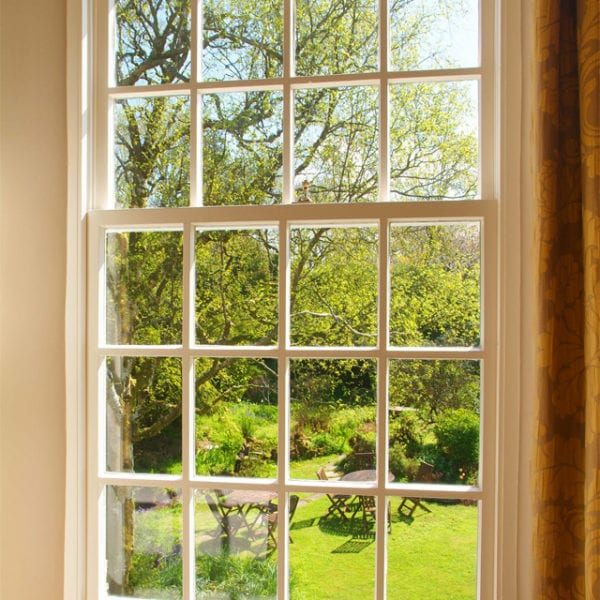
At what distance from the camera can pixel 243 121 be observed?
4.28 ft

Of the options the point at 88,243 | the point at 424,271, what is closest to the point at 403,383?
the point at 424,271

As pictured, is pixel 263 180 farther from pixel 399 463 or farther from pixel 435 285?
pixel 399 463

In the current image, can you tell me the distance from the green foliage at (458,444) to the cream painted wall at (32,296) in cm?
96

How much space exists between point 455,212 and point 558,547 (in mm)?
741

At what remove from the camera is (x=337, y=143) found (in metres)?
1.28

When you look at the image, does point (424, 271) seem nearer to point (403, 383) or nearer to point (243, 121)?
point (403, 383)

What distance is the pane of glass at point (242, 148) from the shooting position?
1.30m

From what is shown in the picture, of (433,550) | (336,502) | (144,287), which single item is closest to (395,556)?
(433,550)

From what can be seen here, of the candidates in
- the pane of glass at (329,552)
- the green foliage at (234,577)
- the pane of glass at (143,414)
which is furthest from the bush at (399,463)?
the pane of glass at (143,414)

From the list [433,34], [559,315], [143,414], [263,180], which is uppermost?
[433,34]

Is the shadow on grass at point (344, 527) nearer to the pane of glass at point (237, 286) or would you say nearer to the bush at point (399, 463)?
the bush at point (399, 463)

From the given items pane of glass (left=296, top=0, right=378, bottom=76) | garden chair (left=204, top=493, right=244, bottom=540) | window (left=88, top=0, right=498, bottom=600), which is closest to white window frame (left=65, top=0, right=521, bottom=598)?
window (left=88, top=0, right=498, bottom=600)

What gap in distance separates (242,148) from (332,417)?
732 mm

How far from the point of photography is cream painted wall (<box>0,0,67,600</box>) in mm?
1279
